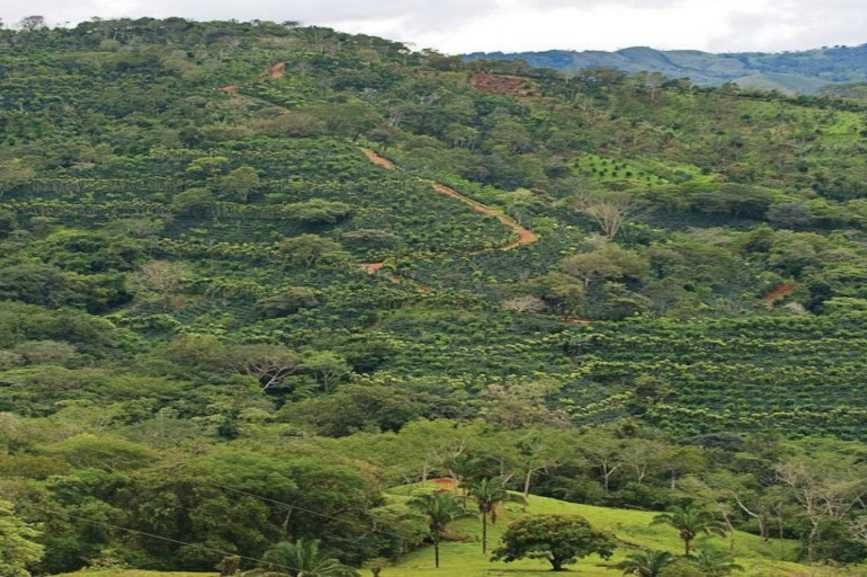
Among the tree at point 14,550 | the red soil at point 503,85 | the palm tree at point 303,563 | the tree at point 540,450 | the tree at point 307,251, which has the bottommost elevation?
the tree at point 540,450

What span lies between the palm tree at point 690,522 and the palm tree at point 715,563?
281cm

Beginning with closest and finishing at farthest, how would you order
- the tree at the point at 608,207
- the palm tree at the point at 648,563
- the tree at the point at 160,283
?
1. the palm tree at the point at 648,563
2. the tree at the point at 160,283
3. the tree at the point at 608,207

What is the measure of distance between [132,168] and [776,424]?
5350cm

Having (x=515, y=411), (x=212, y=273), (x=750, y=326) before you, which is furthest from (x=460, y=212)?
(x=515, y=411)

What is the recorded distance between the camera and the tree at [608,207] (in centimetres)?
9138

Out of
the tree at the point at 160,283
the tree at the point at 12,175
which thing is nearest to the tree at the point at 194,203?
the tree at the point at 160,283

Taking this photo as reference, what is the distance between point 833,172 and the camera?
354ft

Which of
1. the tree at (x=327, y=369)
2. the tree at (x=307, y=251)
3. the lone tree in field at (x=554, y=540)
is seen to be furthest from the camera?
the tree at (x=307, y=251)

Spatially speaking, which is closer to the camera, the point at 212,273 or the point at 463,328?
the point at 463,328

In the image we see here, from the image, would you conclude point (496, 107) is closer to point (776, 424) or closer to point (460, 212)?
point (460, 212)

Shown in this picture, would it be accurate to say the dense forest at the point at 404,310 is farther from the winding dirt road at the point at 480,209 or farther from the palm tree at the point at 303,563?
the winding dirt road at the point at 480,209

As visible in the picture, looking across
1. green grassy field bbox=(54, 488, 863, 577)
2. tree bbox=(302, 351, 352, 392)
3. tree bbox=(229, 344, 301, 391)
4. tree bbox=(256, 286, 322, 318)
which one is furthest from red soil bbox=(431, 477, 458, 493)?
tree bbox=(256, 286, 322, 318)

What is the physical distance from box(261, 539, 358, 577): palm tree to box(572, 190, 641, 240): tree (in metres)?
57.3

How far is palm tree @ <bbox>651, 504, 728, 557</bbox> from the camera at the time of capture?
1641 inches
